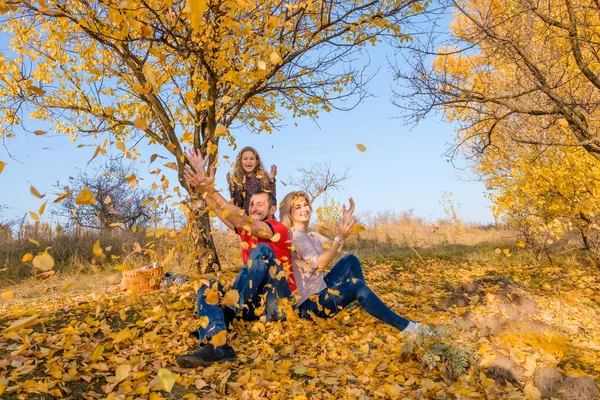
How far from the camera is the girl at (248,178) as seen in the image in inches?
217

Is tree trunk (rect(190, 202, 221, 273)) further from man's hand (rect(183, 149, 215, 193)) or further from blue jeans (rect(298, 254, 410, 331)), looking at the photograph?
man's hand (rect(183, 149, 215, 193))

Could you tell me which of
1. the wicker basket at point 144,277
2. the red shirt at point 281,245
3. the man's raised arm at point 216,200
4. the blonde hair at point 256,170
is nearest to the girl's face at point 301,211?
the red shirt at point 281,245

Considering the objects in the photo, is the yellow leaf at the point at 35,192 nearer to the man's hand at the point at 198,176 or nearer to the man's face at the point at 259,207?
the man's hand at the point at 198,176

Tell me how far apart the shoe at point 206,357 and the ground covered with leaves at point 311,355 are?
6cm

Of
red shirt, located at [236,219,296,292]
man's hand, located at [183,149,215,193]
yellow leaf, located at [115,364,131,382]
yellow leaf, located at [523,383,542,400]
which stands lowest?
yellow leaf, located at [523,383,542,400]

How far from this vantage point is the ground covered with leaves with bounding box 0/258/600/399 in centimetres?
272

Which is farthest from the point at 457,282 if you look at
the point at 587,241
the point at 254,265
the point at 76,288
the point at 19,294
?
the point at 19,294

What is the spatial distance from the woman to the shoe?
776mm

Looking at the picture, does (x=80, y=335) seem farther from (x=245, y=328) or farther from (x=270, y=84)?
(x=270, y=84)

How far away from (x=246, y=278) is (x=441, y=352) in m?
1.41

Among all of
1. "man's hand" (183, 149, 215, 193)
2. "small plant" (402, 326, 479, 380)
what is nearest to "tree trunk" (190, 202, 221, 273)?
"man's hand" (183, 149, 215, 193)

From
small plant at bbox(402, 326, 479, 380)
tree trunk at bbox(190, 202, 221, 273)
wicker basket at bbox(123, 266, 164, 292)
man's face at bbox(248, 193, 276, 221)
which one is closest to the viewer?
small plant at bbox(402, 326, 479, 380)

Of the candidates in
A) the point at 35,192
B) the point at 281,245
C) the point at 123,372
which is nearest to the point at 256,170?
the point at 281,245

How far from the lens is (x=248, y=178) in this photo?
5.75m
